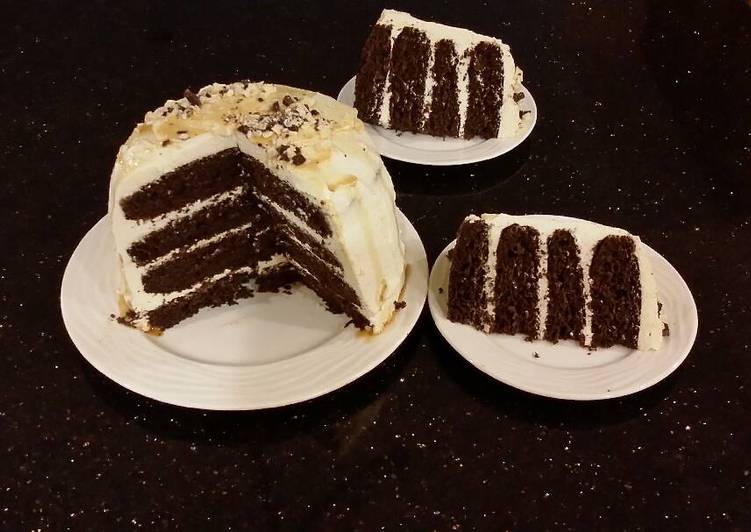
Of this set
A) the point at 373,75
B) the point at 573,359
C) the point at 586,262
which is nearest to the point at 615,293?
the point at 586,262

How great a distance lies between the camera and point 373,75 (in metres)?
2.88

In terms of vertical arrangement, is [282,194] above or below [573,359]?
above

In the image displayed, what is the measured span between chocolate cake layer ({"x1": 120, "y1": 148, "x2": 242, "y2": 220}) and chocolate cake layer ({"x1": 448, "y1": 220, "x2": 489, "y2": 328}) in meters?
0.73

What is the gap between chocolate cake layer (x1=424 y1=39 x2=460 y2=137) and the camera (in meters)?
2.86

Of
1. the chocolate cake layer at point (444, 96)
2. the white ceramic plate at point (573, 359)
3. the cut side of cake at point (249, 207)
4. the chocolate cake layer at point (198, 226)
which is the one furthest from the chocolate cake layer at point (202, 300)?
the chocolate cake layer at point (444, 96)

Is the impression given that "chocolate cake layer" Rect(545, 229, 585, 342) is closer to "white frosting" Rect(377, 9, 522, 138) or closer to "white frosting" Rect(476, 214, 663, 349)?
"white frosting" Rect(476, 214, 663, 349)

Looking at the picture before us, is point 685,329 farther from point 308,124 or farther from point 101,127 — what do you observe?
point 101,127

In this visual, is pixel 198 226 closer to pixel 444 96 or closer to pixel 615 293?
pixel 444 96

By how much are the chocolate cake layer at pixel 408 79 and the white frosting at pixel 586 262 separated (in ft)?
2.56

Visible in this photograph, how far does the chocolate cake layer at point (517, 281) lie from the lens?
215 centimetres

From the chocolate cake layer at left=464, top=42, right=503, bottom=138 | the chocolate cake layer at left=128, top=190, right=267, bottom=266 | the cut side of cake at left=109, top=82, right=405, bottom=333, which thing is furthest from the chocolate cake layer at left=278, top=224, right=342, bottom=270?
the chocolate cake layer at left=464, top=42, right=503, bottom=138

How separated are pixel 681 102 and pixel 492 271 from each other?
153cm

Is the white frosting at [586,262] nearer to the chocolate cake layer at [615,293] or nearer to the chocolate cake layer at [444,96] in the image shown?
the chocolate cake layer at [615,293]

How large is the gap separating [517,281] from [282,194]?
0.76 metres
